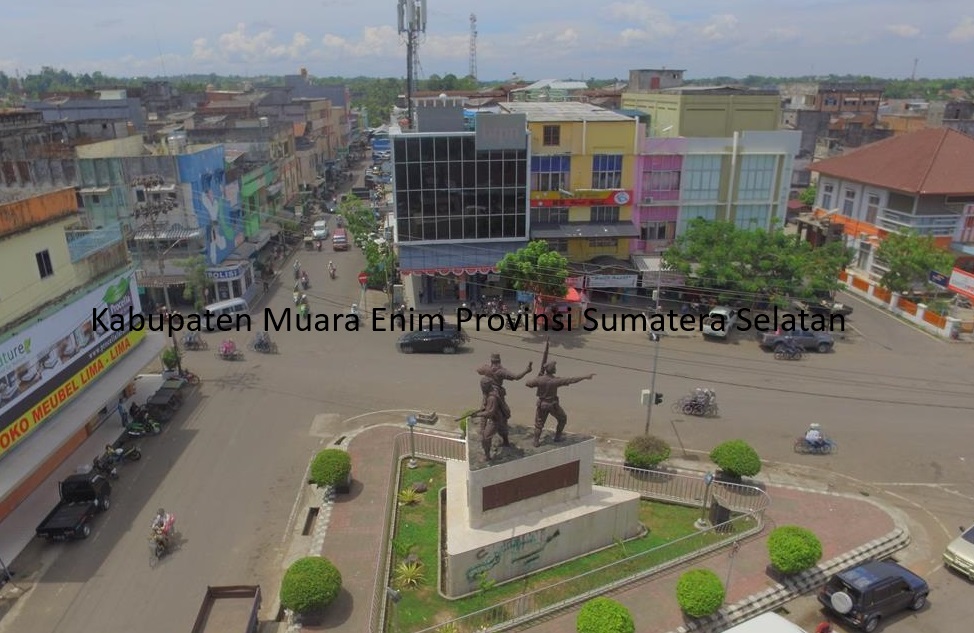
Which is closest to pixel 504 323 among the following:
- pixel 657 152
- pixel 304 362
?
pixel 304 362

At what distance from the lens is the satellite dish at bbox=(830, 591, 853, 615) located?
15.2m

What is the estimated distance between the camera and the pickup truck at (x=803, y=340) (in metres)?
31.6

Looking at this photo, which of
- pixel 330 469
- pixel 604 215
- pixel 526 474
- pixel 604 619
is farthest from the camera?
pixel 604 215

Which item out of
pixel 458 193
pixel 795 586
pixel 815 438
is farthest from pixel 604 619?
pixel 458 193

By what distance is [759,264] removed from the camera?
111 feet

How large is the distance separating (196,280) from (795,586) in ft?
106

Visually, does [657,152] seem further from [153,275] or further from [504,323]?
[153,275]

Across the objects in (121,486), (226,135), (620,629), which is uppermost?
(226,135)

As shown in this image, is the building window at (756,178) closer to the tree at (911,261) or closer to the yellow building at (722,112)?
the yellow building at (722,112)

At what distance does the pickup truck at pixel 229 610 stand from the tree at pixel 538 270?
20.4m

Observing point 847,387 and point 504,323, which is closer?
point 847,387

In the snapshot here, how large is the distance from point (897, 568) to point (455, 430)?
46.7ft

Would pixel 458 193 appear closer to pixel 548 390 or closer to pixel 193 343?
pixel 193 343

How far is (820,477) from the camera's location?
21.3m
